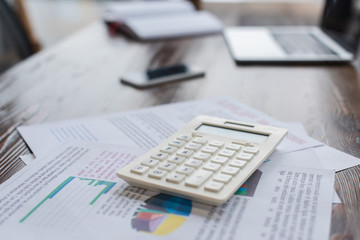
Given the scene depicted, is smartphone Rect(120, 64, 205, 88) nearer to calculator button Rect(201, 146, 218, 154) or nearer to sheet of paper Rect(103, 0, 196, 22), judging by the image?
calculator button Rect(201, 146, 218, 154)

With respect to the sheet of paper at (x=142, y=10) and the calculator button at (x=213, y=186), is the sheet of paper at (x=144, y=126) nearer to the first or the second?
the calculator button at (x=213, y=186)

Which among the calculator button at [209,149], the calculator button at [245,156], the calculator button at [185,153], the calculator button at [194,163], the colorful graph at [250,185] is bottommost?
the colorful graph at [250,185]

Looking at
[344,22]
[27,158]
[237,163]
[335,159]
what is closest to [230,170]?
[237,163]

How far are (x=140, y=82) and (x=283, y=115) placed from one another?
0.28 metres

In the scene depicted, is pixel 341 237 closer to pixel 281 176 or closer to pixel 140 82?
pixel 281 176

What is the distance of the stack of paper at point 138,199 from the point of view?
32 centimetres

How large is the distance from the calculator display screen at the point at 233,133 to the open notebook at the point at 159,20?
2.15ft

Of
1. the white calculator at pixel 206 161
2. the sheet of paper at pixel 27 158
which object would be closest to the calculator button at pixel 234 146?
the white calculator at pixel 206 161

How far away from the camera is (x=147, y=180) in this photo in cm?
36

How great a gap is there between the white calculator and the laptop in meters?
0.42

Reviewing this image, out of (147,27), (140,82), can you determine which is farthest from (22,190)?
(147,27)

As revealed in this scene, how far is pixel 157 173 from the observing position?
0.37 m

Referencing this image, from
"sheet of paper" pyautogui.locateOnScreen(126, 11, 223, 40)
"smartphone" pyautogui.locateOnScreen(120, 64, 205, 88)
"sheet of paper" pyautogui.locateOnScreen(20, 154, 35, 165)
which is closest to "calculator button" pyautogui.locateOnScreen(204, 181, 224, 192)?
"sheet of paper" pyautogui.locateOnScreen(20, 154, 35, 165)

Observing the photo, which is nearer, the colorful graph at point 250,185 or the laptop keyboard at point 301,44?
the colorful graph at point 250,185
